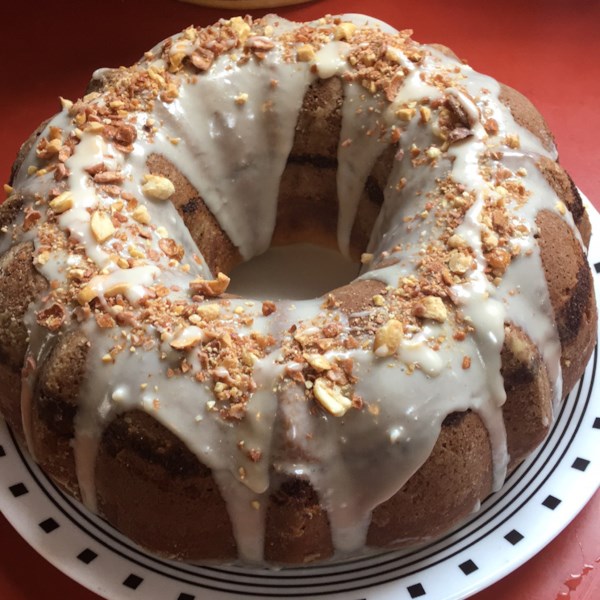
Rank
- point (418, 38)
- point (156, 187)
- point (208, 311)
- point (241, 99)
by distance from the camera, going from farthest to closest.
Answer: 1. point (418, 38)
2. point (241, 99)
3. point (156, 187)
4. point (208, 311)

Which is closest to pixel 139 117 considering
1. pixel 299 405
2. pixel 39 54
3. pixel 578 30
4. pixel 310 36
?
pixel 310 36

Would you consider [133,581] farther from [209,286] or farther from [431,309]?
A: [431,309]

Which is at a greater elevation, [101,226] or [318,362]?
[101,226]

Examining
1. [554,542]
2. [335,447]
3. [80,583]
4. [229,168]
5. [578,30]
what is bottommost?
[80,583]

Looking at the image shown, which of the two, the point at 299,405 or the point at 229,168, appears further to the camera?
the point at 229,168

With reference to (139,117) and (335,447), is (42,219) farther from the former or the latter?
(335,447)

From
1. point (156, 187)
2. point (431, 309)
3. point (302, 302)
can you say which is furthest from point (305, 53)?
point (431, 309)
